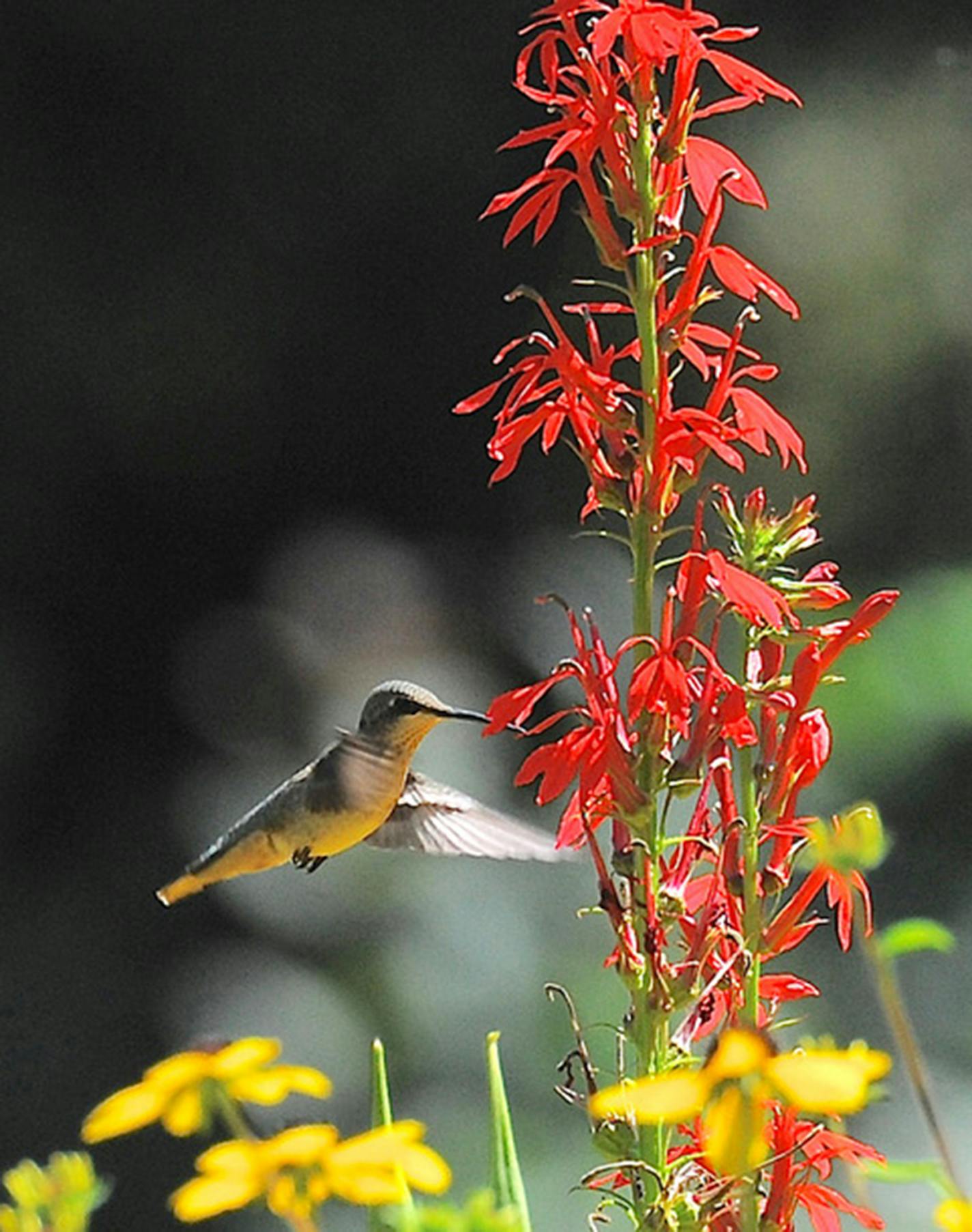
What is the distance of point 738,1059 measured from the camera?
37 centimetres

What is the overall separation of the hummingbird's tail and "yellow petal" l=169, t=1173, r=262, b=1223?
0.86 m

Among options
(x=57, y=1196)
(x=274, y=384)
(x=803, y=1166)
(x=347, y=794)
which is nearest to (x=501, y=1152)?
(x=803, y=1166)

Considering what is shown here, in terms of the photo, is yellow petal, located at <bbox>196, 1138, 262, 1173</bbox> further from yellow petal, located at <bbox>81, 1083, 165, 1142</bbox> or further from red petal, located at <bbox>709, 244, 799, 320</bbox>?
red petal, located at <bbox>709, 244, 799, 320</bbox>

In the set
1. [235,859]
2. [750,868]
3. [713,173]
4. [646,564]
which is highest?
[713,173]

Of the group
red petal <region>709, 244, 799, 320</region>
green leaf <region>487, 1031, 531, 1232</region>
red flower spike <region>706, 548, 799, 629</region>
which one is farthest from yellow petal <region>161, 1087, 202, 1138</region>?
red petal <region>709, 244, 799, 320</region>

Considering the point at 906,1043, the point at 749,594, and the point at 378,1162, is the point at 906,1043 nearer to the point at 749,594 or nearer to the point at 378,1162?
the point at 378,1162

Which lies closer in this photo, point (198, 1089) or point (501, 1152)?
point (198, 1089)

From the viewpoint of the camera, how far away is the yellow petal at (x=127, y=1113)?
385 mm

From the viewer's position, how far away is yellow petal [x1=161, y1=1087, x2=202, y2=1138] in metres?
0.39

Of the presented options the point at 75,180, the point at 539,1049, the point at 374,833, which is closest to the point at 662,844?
the point at 374,833

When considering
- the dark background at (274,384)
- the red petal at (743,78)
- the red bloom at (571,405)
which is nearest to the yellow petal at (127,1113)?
the red bloom at (571,405)

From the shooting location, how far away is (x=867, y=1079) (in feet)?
1.27

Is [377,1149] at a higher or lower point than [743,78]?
lower

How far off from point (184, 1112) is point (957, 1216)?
0.54ft
